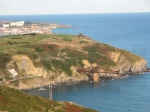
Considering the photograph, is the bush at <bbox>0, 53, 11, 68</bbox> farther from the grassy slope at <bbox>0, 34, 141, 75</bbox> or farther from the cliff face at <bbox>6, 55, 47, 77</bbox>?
the grassy slope at <bbox>0, 34, 141, 75</bbox>

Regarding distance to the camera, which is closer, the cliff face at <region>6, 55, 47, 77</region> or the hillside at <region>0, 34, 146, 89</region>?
the hillside at <region>0, 34, 146, 89</region>

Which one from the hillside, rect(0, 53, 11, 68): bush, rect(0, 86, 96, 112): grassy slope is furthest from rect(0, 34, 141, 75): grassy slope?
rect(0, 86, 96, 112): grassy slope

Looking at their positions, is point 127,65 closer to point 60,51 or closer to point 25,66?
point 60,51

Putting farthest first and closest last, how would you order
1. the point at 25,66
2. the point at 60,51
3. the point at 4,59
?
the point at 60,51
the point at 25,66
the point at 4,59

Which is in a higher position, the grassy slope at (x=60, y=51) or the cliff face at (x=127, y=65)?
the grassy slope at (x=60, y=51)

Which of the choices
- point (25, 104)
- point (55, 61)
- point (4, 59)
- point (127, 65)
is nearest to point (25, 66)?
point (4, 59)

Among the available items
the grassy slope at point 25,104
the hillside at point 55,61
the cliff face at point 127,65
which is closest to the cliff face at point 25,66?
the hillside at point 55,61

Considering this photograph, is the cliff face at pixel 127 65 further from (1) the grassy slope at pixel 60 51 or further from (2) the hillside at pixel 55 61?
(1) the grassy slope at pixel 60 51
